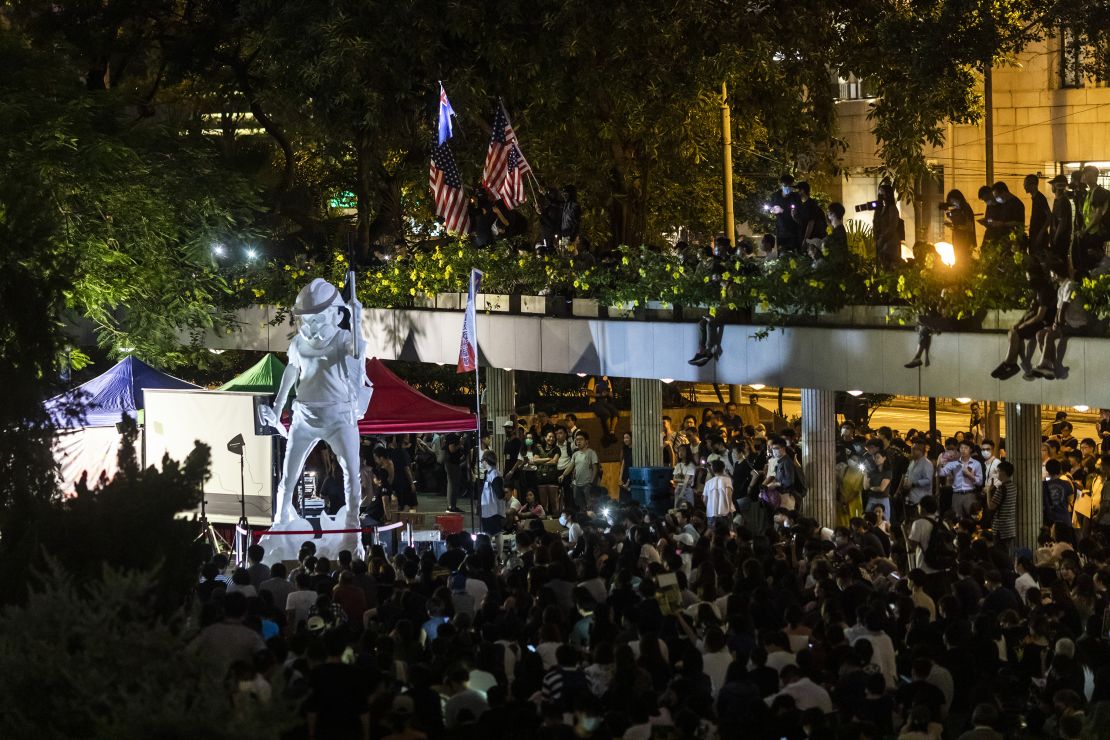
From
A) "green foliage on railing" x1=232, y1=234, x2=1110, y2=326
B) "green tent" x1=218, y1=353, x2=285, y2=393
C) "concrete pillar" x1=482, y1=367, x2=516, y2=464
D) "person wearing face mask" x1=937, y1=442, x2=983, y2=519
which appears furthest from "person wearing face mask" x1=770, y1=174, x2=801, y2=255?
"concrete pillar" x1=482, y1=367, x2=516, y2=464

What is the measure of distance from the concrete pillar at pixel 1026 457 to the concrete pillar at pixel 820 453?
258cm

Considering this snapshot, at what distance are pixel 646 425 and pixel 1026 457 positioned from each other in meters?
7.50

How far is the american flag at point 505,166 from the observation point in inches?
1081

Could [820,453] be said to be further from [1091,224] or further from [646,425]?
[1091,224]

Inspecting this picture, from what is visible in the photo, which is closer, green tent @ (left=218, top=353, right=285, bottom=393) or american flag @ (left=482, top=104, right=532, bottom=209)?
green tent @ (left=218, top=353, right=285, bottom=393)

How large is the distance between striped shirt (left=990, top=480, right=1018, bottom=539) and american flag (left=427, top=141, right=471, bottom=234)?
12.2 m

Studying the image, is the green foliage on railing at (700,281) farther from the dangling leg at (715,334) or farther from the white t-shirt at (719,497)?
the white t-shirt at (719,497)

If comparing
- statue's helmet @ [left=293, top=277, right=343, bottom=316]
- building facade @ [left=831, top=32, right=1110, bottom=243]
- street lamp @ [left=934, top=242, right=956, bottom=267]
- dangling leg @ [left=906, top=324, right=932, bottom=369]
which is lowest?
dangling leg @ [left=906, top=324, right=932, bottom=369]

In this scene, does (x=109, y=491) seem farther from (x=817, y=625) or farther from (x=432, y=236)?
(x=432, y=236)

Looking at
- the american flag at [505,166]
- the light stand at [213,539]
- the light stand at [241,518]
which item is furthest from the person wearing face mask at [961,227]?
the light stand at [213,539]

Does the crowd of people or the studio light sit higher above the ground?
the studio light

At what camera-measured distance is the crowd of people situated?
1045 cm

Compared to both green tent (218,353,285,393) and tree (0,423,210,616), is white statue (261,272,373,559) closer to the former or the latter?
green tent (218,353,285,393)

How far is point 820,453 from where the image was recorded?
23.5 m
